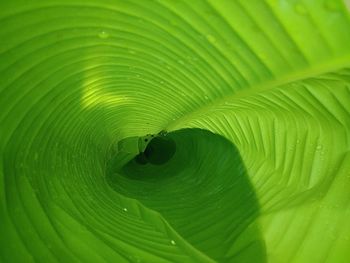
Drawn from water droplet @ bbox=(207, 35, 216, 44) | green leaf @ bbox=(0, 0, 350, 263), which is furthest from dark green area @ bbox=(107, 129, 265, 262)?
water droplet @ bbox=(207, 35, 216, 44)

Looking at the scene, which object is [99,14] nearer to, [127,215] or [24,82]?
[24,82]

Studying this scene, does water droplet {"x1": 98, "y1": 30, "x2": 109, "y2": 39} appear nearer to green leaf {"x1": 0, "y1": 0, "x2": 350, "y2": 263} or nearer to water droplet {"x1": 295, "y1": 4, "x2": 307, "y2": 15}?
green leaf {"x1": 0, "y1": 0, "x2": 350, "y2": 263}

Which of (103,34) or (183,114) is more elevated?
(103,34)

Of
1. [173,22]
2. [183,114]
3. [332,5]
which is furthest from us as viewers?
[183,114]

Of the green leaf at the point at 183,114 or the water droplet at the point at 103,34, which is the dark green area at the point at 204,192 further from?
the water droplet at the point at 103,34

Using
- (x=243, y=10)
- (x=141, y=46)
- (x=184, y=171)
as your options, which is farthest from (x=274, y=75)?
(x=184, y=171)

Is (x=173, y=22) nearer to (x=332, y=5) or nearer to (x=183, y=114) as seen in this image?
(x=332, y=5)

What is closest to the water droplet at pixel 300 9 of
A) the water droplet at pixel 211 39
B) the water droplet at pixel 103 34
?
the water droplet at pixel 211 39

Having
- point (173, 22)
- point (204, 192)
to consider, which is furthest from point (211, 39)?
point (204, 192)
